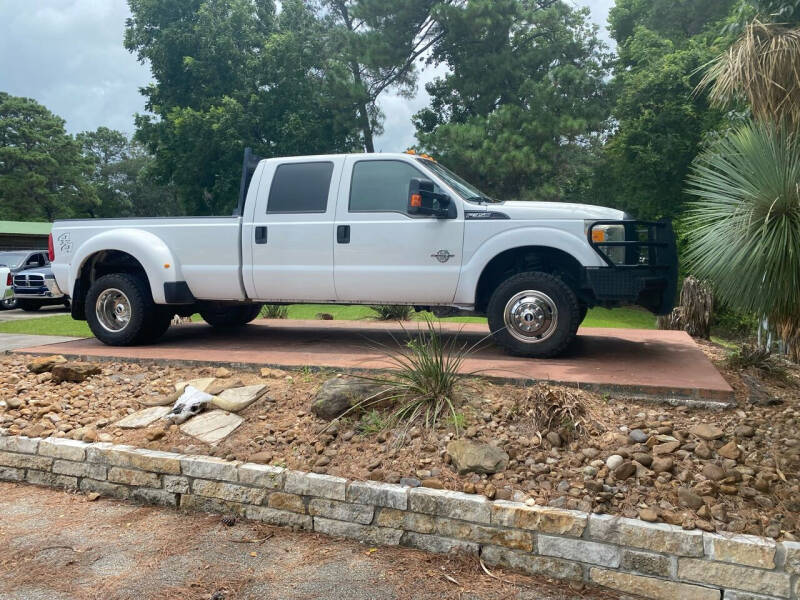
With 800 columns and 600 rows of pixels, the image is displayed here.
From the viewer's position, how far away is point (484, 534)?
379 cm

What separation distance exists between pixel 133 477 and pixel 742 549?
3.98 metres

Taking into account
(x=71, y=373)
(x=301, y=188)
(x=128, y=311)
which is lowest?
(x=71, y=373)

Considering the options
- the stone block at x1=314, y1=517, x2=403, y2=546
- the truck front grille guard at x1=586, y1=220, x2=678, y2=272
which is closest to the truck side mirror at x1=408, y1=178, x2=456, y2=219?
the truck front grille guard at x1=586, y1=220, x2=678, y2=272

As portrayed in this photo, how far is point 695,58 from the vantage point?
65.7 ft

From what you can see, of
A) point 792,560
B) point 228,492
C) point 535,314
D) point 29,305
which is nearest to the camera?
point 792,560

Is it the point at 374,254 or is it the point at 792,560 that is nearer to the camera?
the point at 792,560

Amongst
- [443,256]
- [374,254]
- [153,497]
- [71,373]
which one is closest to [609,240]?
[443,256]

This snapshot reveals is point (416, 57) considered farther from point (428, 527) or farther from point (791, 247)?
point (428, 527)

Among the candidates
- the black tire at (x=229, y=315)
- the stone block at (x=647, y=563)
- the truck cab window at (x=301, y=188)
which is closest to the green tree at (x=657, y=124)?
the black tire at (x=229, y=315)

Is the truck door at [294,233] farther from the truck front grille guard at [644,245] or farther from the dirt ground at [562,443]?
the truck front grille guard at [644,245]

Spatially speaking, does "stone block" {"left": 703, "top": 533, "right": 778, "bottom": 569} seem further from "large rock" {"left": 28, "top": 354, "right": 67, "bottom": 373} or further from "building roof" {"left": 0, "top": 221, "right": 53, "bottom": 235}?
"building roof" {"left": 0, "top": 221, "right": 53, "bottom": 235}

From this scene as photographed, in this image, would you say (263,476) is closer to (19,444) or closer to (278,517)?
(278,517)

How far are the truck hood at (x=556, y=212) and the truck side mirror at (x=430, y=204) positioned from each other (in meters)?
0.39

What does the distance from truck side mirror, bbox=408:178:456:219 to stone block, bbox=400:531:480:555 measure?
323 cm
